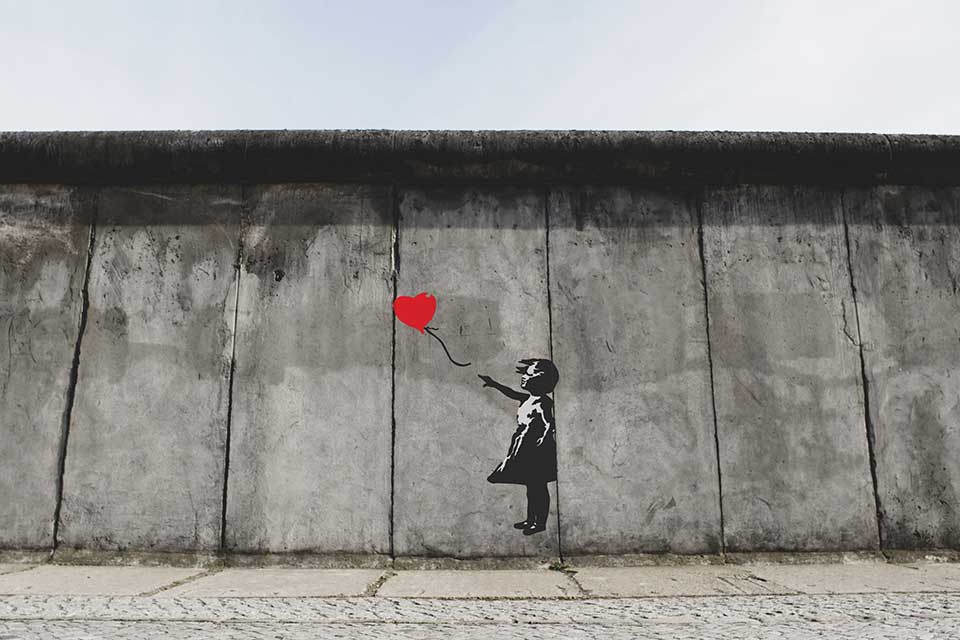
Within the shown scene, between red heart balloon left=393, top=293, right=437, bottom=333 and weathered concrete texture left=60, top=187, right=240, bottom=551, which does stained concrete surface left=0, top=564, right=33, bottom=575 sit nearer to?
weathered concrete texture left=60, top=187, right=240, bottom=551

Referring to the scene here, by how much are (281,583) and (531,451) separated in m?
1.57

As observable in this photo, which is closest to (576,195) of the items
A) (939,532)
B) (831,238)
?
(831,238)

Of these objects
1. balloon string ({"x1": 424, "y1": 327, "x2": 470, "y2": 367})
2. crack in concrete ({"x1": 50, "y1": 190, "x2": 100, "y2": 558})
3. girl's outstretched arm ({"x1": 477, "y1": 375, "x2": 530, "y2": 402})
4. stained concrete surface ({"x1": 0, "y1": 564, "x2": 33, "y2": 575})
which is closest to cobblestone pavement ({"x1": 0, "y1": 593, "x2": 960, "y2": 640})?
stained concrete surface ({"x1": 0, "y1": 564, "x2": 33, "y2": 575})

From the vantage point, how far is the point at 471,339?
414 cm

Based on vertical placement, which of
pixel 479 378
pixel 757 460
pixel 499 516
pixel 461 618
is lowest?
pixel 461 618

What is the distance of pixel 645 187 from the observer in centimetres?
439

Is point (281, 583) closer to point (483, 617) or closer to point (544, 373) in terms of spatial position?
point (483, 617)

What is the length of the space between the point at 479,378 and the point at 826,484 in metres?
2.21

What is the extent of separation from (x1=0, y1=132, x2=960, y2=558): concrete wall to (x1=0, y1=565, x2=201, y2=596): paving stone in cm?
23

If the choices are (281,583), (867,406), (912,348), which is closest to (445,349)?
(281,583)

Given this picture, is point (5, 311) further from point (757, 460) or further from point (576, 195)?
point (757, 460)

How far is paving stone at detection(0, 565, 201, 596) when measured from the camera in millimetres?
3107

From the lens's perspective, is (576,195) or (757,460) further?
(576,195)

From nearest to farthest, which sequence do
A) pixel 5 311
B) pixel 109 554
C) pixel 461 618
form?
pixel 461 618, pixel 109 554, pixel 5 311
